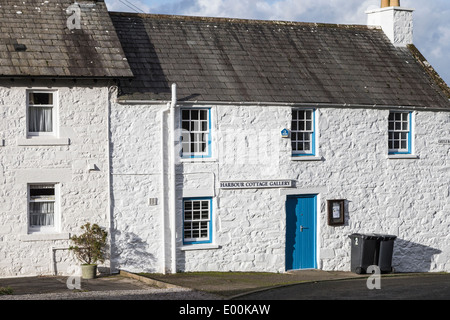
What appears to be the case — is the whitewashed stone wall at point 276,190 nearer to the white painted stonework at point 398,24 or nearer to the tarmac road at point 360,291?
the white painted stonework at point 398,24

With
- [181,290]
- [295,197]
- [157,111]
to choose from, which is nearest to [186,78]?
[157,111]

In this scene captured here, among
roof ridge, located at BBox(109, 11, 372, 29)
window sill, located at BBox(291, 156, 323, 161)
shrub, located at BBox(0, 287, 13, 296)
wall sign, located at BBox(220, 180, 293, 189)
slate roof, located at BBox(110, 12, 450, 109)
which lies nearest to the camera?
shrub, located at BBox(0, 287, 13, 296)

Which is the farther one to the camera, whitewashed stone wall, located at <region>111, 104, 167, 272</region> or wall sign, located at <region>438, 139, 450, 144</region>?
wall sign, located at <region>438, 139, 450, 144</region>

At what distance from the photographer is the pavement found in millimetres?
16406

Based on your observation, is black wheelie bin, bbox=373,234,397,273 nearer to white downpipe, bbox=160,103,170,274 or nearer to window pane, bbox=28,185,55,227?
white downpipe, bbox=160,103,170,274

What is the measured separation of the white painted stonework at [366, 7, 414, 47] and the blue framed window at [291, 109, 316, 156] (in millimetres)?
5546

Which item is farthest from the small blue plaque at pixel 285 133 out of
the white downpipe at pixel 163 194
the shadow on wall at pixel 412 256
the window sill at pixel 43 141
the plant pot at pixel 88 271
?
the plant pot at pixel 88 271

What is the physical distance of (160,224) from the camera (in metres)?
21.3

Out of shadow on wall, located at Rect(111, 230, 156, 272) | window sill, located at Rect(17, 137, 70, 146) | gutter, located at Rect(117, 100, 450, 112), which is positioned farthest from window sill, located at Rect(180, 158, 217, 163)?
window sill, located at Rect(17, 137, 70, 146)

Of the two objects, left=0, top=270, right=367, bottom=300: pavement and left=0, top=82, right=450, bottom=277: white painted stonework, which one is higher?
left=0, top=82, right=450, bottom=277: white painted stonework

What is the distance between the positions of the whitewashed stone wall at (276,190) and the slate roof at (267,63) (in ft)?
1.79

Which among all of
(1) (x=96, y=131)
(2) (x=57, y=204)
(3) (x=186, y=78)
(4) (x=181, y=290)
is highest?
(3) (x=186, y=78)
